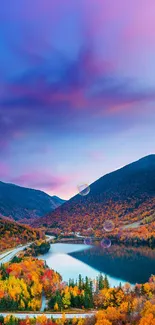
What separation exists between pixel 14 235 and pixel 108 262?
57561mm

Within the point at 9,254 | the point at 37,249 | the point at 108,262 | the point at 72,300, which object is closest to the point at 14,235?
the point at 37,249

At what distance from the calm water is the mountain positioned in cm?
1650

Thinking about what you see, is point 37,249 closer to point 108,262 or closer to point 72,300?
point 108,262

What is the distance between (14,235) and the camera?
156375 millimetres

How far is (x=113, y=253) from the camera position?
129750 mm

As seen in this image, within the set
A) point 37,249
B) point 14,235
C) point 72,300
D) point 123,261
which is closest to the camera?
point 72,300

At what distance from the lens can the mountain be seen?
143 metres

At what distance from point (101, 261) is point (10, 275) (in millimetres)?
48707

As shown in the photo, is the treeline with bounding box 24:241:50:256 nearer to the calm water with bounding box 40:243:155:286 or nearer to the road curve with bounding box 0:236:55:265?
the calm water with bounding box 40:243:155:286

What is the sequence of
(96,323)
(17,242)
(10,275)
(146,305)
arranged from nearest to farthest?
(96,323) < (146,305) < (10,275) < (17,242)

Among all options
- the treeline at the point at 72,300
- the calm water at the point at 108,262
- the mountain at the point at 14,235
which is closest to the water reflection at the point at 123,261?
the calm water at the point at 108,262

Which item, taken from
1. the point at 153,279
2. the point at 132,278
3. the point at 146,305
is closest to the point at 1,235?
the point at 132,278

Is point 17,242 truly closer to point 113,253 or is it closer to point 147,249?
point 113,253

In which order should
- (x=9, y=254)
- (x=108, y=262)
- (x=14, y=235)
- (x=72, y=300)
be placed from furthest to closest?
(x=14, y=235), (x=9, y=254), (x=108, y=262), (x=72, y=300)
